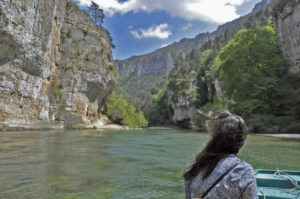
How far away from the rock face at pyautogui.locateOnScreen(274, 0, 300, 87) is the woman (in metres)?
26.9

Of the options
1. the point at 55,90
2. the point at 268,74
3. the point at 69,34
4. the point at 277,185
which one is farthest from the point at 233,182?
the point at 69,34

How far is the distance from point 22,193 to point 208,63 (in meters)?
53.3

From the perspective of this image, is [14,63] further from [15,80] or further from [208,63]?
[208,63]

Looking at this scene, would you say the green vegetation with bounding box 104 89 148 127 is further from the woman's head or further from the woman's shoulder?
the woman's shoulder

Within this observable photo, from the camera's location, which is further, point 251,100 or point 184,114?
point 184,114

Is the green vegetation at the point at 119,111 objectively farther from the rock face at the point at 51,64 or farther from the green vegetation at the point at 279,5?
the green vegetation at the point at 279,5

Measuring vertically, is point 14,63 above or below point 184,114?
above

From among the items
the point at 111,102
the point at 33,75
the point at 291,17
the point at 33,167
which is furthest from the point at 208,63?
the point at 33,167

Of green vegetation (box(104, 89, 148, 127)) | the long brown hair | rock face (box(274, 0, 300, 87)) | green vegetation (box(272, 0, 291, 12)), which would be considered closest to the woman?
the long brown hair

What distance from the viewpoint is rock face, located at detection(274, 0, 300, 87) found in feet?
79.5

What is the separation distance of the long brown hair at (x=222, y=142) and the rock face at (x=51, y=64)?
24.7m

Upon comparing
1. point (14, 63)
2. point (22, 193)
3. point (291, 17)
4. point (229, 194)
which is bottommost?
point (22, 193)

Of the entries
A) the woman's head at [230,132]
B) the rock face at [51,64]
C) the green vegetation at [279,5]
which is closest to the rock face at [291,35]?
the green vegetation at [279,5]

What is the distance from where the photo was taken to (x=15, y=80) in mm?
24719
